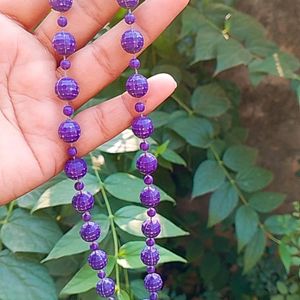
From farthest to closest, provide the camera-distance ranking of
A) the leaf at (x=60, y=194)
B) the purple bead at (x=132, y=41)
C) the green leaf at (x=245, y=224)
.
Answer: the green leaf at (x=245, y=224) → the leaf at (x=60, y=194) → the purple bead at (x=132, y=41)

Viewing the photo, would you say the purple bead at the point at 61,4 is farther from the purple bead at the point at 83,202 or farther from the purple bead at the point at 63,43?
the purple bead at the point at 83,202

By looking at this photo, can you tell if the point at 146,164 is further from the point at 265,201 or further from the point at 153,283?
the point at 265,201

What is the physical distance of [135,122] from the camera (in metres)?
0.63

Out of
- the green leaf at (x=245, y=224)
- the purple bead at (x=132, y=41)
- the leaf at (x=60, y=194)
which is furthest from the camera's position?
the green leaf at (x=245, y=224)

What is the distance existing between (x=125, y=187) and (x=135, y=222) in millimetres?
45

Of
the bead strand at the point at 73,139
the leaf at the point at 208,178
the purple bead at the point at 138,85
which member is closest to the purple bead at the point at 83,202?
the bead strand at the point at 73,139

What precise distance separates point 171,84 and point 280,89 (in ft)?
1.51

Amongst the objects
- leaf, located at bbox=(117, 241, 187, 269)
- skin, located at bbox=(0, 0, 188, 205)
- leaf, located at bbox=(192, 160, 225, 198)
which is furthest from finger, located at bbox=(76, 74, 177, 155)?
leaf, located at bbox=(192, 160, 225, 198)

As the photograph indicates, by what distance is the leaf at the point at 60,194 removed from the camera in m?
0.71

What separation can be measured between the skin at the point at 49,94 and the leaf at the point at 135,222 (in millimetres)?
90

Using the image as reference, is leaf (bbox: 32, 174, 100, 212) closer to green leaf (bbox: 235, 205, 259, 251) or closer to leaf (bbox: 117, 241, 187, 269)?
leaf (bbox: 117, 241, 187, 269)

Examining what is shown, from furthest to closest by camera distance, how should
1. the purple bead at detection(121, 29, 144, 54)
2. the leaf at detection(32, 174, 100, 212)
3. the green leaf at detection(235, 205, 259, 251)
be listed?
the green leaf at detection(235, 205, 259, 251) < the leaf at detection(32, 174, 100, 212) < the purple bead at detection(121, 29, 144, 54)

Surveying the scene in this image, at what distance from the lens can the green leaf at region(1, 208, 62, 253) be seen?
714 mm

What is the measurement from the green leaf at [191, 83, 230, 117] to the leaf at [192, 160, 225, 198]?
70 mm
